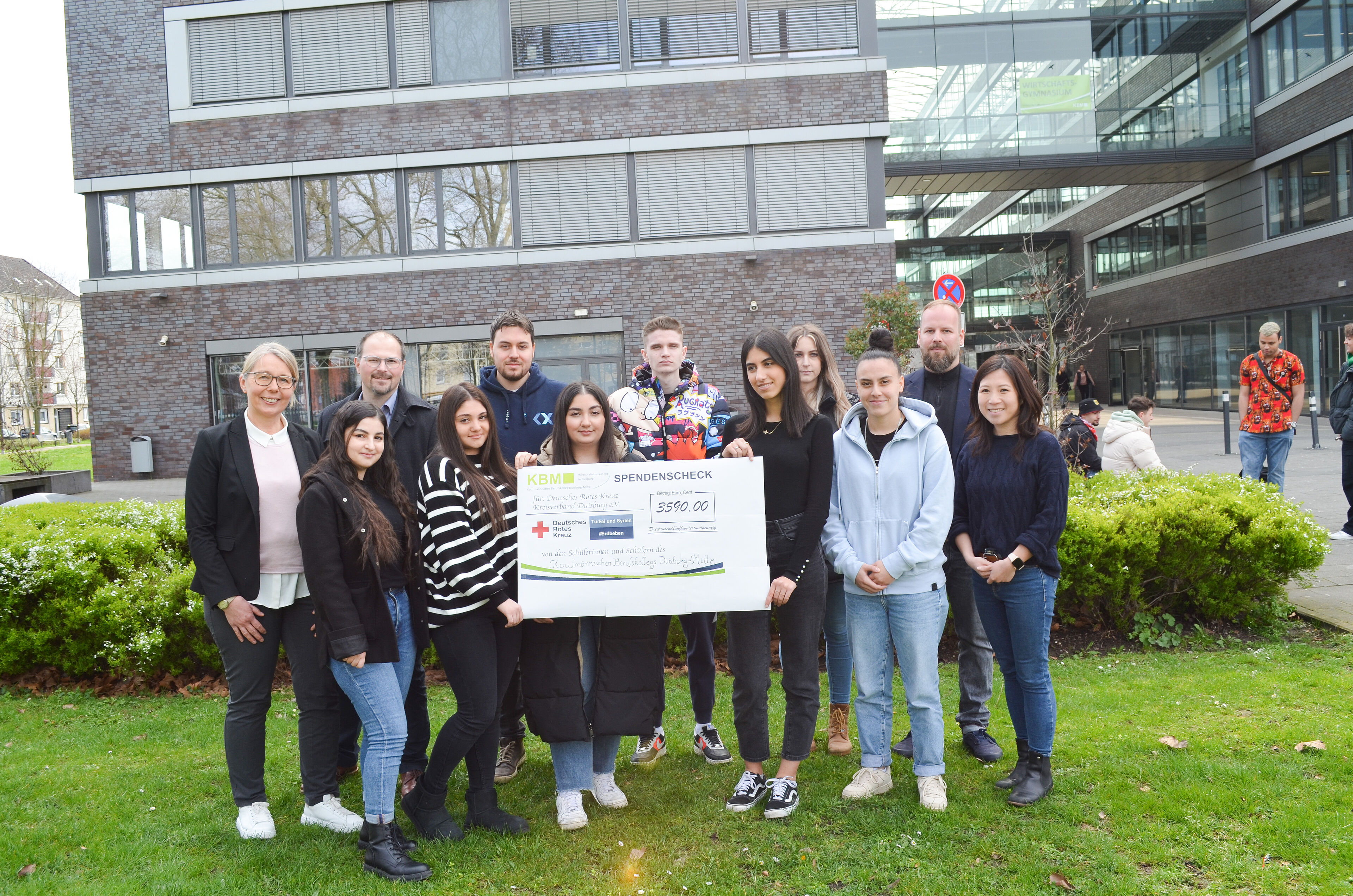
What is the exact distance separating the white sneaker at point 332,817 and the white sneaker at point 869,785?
2280mm

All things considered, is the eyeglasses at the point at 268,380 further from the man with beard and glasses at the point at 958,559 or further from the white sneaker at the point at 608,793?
the man with beard and glasses at the point at 958,559

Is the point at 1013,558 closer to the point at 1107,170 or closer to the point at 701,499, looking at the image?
the point at 701,499

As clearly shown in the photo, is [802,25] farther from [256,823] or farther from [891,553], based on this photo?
[256,823]

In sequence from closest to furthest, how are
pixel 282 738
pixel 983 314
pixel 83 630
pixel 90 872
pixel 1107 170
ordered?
pixel 90 872
pixel 282 738
pixel 83 630
pixel 1107 170
pixel 983 314

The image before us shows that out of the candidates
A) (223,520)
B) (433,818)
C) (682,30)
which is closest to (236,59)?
(682,30)

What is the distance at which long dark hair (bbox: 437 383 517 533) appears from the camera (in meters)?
3.79

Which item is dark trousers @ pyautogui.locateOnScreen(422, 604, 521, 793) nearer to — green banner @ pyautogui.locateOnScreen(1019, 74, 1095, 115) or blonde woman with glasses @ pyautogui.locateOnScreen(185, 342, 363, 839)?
blonde woman with glasses @ pyautogui.locateOnScreen(185, 342, 363, 839)

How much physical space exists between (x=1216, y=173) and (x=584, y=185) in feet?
67.2

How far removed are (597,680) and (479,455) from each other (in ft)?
3.89

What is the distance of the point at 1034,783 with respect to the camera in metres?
3.95

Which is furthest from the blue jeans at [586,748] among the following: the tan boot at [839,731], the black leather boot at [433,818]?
the tan boot at [839,731]

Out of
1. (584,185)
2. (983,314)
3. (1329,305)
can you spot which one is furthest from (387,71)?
(983,314)

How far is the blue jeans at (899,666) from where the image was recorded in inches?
155

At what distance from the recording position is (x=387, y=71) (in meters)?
18.8
